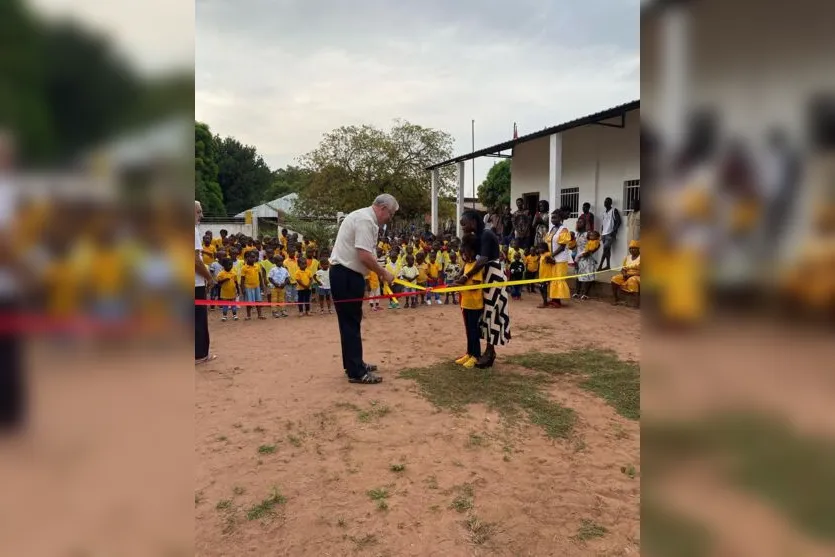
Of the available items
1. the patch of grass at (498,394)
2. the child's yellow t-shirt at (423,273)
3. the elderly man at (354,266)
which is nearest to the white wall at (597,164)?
the child's yellow t-shirt at (423,273)

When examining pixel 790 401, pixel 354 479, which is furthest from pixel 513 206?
pixel 790 401

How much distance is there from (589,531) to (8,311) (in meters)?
2.69

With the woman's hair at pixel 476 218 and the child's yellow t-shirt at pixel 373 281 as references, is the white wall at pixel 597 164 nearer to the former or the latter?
the child's yellow t-shirt at pixel 373 281

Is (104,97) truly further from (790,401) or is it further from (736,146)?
(790,401)

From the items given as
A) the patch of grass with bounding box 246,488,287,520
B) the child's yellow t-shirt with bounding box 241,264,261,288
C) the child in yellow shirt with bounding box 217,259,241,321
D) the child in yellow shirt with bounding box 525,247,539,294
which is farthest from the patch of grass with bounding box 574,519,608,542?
the child in yellow shirt with bounding box 525,247,539,294

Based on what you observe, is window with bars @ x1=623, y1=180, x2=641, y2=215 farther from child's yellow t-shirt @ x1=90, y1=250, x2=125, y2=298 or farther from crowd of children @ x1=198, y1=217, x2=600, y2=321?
child's yellow t-shirt @ x1=90, y1=250, x2=125, y2=298

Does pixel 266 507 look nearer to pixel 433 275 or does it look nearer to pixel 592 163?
pixel 433 275

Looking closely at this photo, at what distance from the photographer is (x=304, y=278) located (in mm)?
9305

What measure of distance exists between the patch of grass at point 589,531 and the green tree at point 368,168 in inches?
896

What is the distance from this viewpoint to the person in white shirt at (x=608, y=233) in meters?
10.6

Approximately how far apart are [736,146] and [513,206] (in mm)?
15799

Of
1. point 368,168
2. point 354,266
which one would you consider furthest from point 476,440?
point 368,168

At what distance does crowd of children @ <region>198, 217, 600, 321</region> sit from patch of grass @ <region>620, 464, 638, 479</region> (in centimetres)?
529

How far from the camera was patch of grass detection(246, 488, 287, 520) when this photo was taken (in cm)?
281
